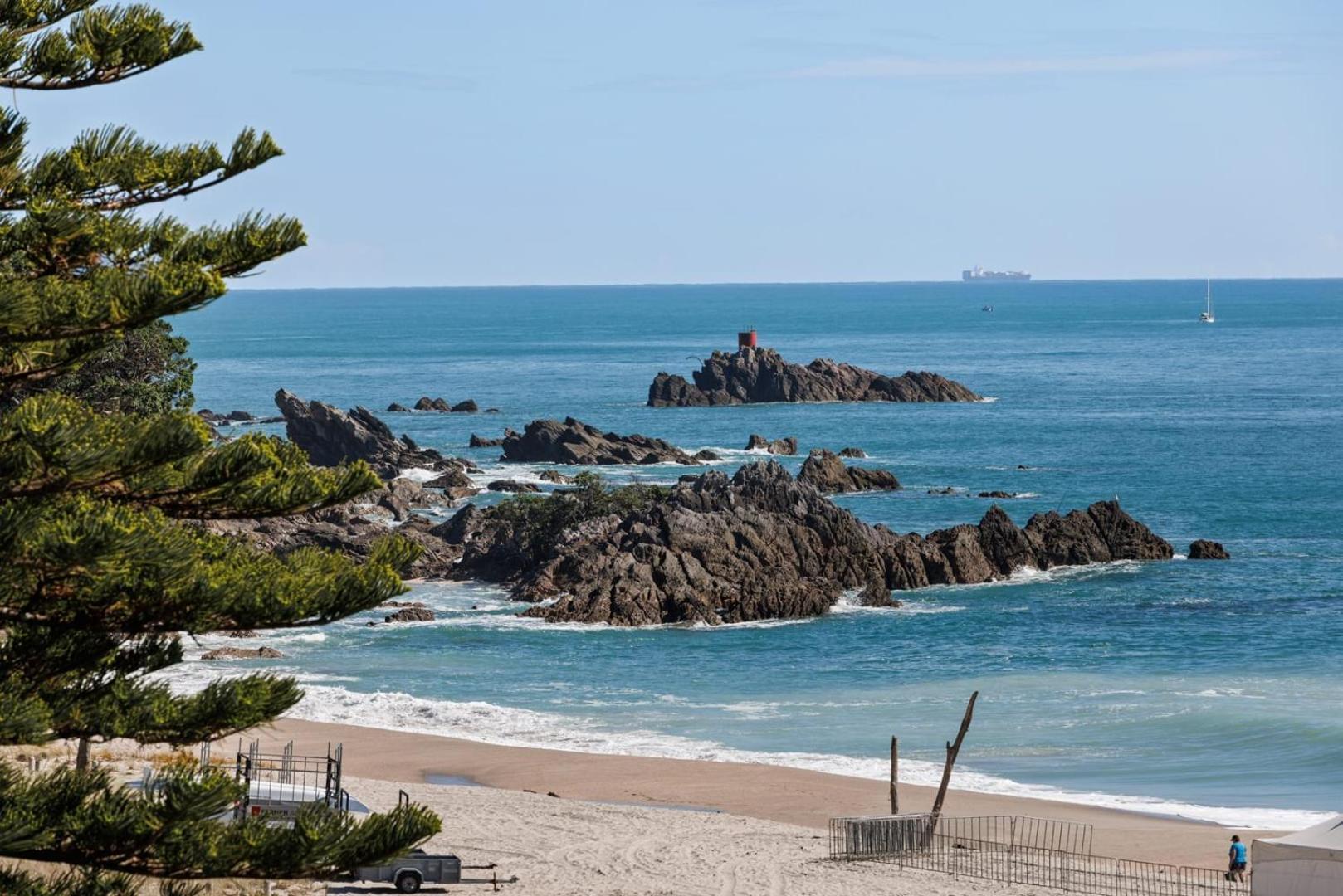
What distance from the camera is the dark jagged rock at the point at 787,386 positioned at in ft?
381

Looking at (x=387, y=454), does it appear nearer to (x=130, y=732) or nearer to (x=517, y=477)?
(x=517, y=477)

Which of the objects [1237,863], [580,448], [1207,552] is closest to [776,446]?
[580,448]

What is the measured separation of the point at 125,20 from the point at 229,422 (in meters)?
92.7

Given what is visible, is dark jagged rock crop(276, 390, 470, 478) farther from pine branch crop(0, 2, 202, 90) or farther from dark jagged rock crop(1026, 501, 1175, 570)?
pine branch crop(0, 2, 202, 90)

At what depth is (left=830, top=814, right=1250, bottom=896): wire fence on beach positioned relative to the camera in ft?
75.1

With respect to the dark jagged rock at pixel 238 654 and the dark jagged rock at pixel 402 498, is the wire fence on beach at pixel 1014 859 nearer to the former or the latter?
the dark jagged rock at pixel 238 654

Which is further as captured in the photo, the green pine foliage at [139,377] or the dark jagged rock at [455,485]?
the dark jagged rock at [455,485]

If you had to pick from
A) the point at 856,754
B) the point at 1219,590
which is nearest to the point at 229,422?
the point at 1219,590

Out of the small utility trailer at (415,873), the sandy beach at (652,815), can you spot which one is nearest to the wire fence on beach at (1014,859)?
the sandy beach at (652,815)

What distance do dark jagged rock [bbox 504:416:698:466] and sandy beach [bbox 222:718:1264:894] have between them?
1832 inches

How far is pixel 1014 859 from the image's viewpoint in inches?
949

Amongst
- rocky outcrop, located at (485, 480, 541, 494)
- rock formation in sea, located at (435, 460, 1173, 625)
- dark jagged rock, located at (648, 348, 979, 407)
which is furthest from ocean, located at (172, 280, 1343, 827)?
dark jagged rock, located at (648, 348, 979, 407)

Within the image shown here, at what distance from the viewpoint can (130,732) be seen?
32.4 feet

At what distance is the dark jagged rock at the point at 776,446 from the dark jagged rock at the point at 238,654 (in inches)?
1848
